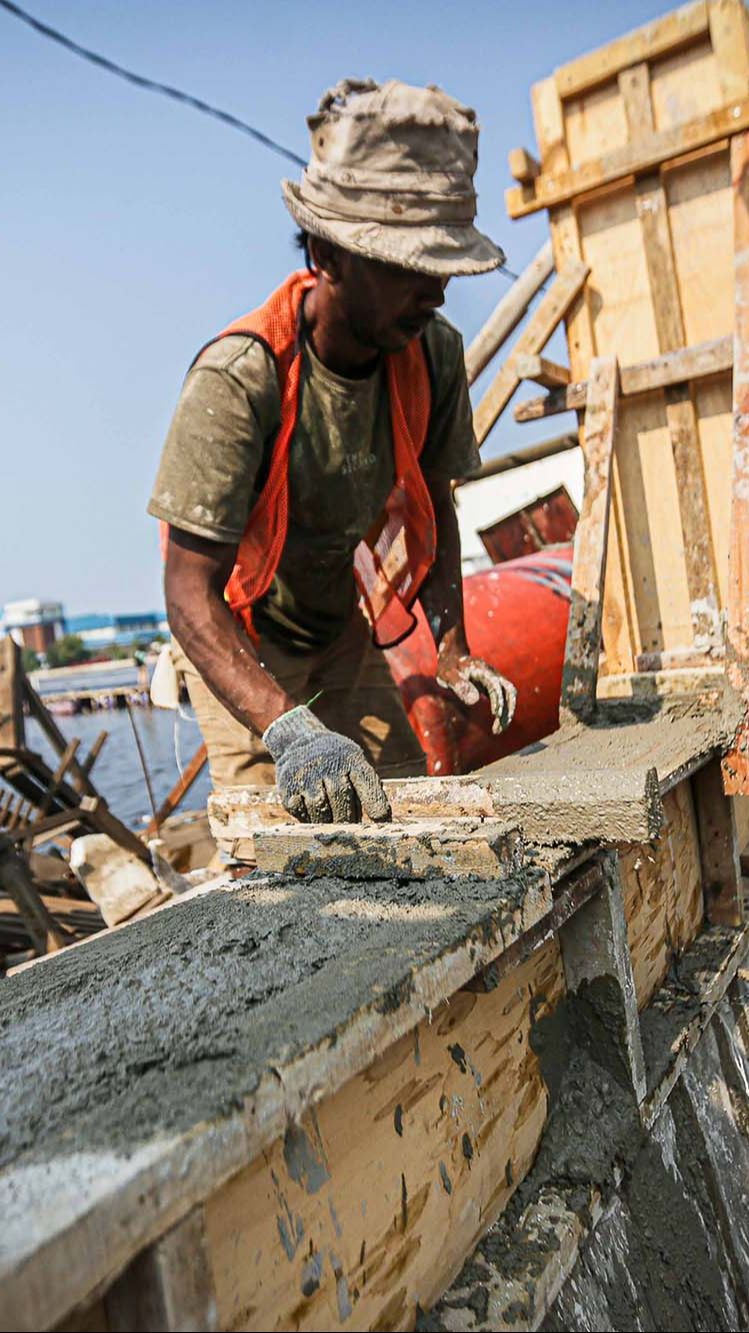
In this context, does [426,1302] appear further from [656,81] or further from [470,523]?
[470,523]

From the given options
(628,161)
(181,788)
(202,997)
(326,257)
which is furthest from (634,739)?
(181,788)

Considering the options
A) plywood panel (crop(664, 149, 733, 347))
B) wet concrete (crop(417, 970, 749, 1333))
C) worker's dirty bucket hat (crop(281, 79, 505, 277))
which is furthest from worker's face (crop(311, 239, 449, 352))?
wet concrete (crop(417, 970, 749, 1333))

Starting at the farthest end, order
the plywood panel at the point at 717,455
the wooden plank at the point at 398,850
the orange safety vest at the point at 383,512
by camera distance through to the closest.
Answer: the plywood panel at the point at 717,455 < the orange safety vest at the point at 383,512 < the wooden plank at the point at 398,850

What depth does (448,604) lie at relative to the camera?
3303mm

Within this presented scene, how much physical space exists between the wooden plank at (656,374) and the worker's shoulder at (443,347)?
28.9 inches

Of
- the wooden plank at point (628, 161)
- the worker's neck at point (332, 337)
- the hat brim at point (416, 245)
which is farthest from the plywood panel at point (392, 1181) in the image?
the wooden plank at point (628, 161)

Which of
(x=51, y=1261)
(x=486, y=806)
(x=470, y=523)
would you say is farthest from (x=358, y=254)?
(x=470, y=523)

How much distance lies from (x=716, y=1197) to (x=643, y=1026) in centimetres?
37

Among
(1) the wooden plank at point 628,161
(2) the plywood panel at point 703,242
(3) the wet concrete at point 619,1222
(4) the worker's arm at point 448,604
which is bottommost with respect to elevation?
(3) the wet concrete at point 619,1222

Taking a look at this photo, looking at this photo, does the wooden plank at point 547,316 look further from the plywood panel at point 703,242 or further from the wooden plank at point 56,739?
the wooden plank at point 56,739

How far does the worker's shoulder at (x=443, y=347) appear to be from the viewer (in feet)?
10.0

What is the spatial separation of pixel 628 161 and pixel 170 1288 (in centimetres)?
381

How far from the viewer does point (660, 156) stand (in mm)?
3465

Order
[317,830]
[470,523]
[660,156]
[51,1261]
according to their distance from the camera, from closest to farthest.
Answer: [51,1261], [317,830], [660,156], [470,523]
